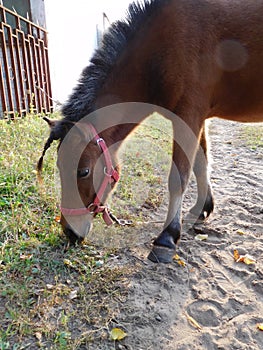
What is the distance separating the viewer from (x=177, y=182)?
247 centimetres

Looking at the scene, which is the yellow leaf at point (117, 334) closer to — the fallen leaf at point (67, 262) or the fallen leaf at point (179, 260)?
the fallen leaf at point (67, 262)

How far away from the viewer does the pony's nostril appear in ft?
7.43

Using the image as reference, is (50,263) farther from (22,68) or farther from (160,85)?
(22,68)

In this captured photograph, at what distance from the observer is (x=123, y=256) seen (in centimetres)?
235

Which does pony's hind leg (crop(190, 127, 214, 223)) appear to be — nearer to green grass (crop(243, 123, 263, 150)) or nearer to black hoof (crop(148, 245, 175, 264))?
black hoof (crop(148, 245, 175, 264))

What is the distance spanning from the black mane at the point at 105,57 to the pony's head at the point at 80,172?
14 cm

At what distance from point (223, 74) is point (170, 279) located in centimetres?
154

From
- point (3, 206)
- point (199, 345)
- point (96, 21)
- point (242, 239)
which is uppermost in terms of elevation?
point (96, 21)

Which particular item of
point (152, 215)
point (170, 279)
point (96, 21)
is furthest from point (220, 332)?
point (96, 21)

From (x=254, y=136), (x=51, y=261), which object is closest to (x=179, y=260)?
(x=51, y=261)

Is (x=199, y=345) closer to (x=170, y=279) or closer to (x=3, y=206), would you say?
(x=170, y=279)

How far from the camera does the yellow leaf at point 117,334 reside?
5.31 feet

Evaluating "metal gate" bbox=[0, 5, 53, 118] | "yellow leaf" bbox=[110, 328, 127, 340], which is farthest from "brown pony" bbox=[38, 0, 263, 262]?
"metal gate" bbox=[0, 5, 53, 118]

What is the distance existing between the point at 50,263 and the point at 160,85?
57.6 inches
